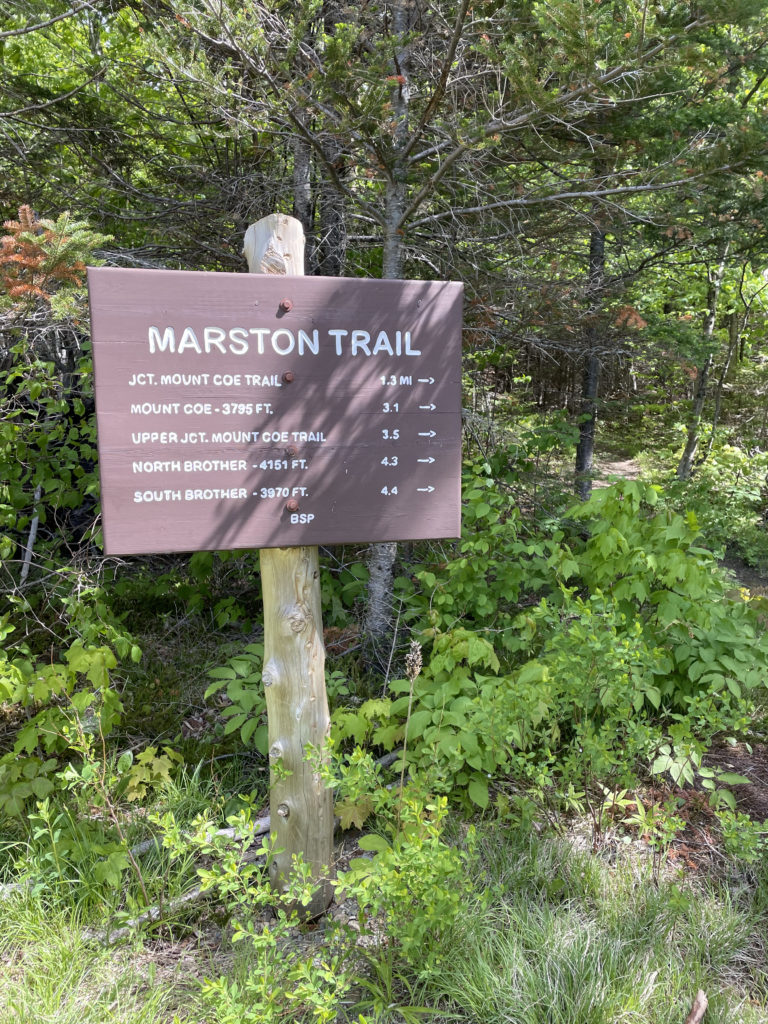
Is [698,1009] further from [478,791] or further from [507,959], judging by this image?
[478,791]

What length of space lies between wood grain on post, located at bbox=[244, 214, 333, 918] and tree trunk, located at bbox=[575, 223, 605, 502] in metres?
3.26

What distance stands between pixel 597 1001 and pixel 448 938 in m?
0.47

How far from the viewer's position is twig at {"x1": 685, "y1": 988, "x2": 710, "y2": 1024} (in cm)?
198

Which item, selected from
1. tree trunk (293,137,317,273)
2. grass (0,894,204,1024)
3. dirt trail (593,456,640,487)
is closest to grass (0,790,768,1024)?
grass (0,894,204,1024)

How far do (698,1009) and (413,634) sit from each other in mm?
2194

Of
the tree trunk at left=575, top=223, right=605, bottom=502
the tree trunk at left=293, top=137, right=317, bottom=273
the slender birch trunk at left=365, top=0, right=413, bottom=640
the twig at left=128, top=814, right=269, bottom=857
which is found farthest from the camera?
the tree trunk at left=575, top=223, right=605, bottom=502

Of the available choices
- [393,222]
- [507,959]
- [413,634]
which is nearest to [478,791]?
[507,959]

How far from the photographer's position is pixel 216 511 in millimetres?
2242

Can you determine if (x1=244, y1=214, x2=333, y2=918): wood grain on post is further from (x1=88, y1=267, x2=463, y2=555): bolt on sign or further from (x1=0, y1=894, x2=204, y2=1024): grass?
(x1=0, y1=894, x2=204, y2=1024): grass

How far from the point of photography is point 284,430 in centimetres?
231

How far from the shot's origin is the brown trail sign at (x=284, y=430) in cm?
217

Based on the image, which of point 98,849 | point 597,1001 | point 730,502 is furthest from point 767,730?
point 730,502

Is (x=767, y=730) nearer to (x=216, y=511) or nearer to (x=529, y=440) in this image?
(x=529, y=440)

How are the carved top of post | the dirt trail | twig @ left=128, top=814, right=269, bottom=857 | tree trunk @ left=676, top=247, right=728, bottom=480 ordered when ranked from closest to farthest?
the carved top of post, twig @ left=128, top=814, right=269, bottom=857, tree trunk @ left=676, top=247, right=728, bottom=480, the dirt trail
